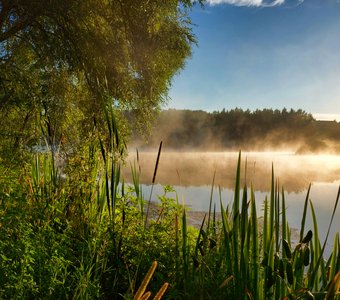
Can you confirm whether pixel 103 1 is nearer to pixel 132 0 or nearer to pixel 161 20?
pixel 132 0

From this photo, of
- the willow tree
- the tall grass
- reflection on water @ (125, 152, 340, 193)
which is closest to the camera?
the tall grass

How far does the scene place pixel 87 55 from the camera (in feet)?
43.1

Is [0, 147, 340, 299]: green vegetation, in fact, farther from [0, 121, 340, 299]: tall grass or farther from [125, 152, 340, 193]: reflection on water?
[125, 152, 340, 193]: reflection on water

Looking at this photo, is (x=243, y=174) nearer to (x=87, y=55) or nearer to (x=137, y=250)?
(x=87, y=55)

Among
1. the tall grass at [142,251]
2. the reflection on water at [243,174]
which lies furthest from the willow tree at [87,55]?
the tall grass at [142,251]

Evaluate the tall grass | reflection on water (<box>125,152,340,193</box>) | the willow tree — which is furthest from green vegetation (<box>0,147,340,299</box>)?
the willow tree

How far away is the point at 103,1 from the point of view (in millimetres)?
14148

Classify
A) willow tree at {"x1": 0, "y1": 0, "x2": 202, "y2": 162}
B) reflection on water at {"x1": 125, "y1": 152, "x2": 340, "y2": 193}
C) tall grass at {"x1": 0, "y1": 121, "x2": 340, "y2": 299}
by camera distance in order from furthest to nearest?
reflection on water at {"x1": 125, "y1": 152, "x2": 340, "y2": 193} → willow tree at {"x1": 0, "y1": 0, "x2": 202, "y2": 162} → tall grass at {"x1": 0, "y1": 121, "x2": 340, "y2": 299}

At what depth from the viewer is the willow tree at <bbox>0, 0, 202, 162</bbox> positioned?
13.0 metres

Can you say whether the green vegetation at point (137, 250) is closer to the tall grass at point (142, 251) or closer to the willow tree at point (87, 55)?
the tall grass at point (142, 251)

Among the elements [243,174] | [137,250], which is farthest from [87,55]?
[243,174]

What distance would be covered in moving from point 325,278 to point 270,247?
459 mm

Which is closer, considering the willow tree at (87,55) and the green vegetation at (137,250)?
the green vegetation at (137,250)

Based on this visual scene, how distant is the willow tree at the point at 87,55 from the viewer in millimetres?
12977
